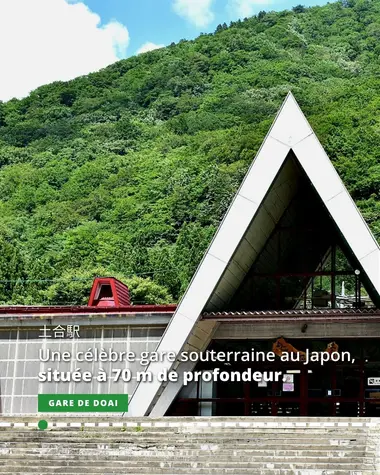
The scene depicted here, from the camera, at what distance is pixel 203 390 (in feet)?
75.9

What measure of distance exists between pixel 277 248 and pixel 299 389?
390 cm

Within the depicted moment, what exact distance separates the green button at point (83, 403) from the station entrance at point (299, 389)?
1469mm

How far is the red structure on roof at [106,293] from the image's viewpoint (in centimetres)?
2475

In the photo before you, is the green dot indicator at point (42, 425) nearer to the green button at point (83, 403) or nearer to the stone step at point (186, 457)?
the stone step at point (186, 457)

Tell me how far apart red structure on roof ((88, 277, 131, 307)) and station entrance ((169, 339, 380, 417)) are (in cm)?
348

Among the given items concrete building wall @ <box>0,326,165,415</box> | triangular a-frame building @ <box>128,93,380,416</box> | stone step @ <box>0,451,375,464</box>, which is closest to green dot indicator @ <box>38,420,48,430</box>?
stone step @ <box>0,451,375,464</box>

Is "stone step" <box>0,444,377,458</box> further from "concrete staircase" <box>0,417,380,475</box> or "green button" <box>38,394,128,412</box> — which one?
"green button" <box>38,394,128,412</box>

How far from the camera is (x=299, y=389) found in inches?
907

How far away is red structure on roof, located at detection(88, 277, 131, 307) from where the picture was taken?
81.2 ft

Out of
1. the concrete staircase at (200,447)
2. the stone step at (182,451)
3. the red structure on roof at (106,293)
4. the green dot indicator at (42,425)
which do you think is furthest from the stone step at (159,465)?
the red structure on roof at (106,293)

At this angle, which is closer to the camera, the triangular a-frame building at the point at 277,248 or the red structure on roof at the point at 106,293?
the triangular a-frame building at the point at 277,248

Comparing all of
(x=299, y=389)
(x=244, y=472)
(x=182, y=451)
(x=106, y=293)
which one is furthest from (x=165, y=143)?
(x=244, y=472)

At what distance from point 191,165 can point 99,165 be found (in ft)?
34.3

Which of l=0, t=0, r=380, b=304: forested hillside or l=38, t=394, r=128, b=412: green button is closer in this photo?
l=38, t=394, r=128, b=412: green button
